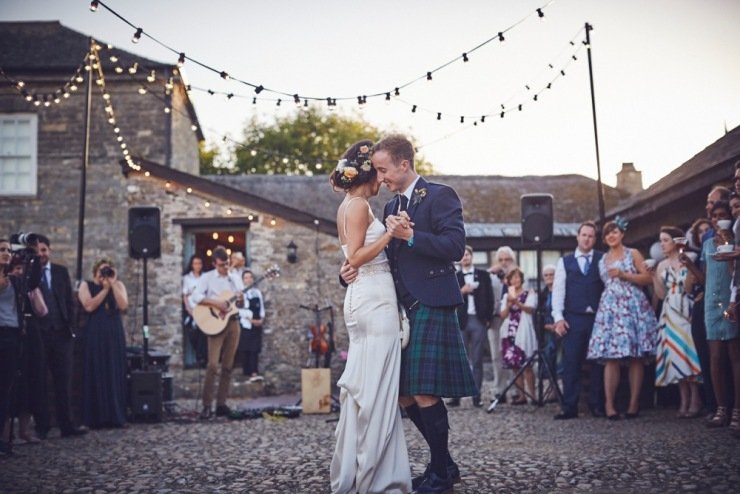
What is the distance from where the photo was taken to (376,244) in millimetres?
4223

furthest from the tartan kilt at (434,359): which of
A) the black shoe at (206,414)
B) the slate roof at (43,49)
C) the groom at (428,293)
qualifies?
the slate roof at (43,49)

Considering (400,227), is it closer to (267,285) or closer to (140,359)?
(140,359)

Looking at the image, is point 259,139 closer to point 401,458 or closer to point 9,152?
point 9,152

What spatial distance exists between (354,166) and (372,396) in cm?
132

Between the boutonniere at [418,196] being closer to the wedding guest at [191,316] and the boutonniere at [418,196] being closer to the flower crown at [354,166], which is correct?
the flower crown at [354,166]

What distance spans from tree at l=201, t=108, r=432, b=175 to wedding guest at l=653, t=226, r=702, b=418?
3149cm

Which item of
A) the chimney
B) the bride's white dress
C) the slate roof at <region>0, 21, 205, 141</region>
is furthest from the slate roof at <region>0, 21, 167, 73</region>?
the chimney

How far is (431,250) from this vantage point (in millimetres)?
4207

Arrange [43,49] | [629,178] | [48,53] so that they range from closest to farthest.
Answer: [48,53] < [43,49] < [629,178]

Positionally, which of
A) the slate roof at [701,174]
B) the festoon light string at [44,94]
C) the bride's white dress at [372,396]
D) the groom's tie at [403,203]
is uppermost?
the festoon light string at [44,94]

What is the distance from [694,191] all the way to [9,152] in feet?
47.4

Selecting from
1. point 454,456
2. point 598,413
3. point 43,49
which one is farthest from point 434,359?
point 43,49

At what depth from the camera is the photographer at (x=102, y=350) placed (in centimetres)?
870

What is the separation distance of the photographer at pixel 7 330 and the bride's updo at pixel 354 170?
3699 mm
